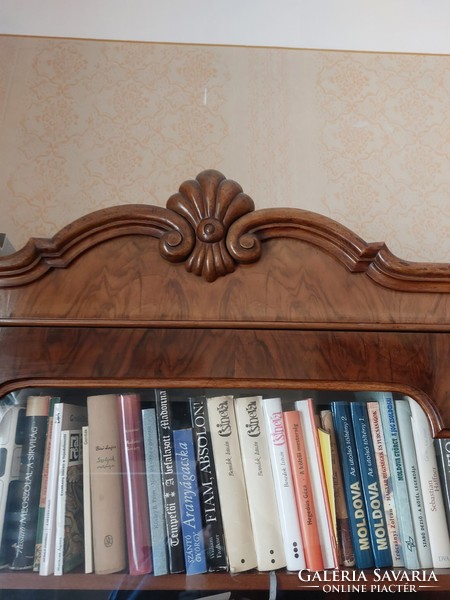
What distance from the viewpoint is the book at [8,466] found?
0.56 m

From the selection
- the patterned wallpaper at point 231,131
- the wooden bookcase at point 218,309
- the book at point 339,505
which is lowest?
the book at point 339,505

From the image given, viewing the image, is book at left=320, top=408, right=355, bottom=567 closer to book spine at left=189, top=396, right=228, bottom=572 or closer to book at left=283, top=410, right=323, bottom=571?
book at left=283, top=410, right=323, bottom=571

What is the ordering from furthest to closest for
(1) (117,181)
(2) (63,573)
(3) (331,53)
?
1. (3) (331,53)
2. (1) (117,181)
3. (2) (63,573)

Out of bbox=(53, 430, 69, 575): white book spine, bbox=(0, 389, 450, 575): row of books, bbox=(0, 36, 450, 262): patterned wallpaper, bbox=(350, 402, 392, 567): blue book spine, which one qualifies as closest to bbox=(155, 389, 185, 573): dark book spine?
bbox=(0, 389, 450, 575): row of books

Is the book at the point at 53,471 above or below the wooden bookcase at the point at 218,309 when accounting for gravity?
below

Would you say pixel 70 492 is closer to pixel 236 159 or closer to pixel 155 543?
pixel 155 543

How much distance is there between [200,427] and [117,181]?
60 centimetres

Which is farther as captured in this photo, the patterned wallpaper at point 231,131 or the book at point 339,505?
the patterned wallpaper at point 231,131

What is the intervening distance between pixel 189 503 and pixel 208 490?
0.03 metres

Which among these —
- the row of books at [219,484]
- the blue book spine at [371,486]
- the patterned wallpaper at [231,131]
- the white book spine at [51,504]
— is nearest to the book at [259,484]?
the row of books at [219,484]

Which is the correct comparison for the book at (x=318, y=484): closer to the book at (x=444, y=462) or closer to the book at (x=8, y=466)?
the book at (x=444, y=462)

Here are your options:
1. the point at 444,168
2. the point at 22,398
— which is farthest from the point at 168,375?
the point at 444,168

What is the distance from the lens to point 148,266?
23.6 inches

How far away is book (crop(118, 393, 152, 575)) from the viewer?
0.57 metres
